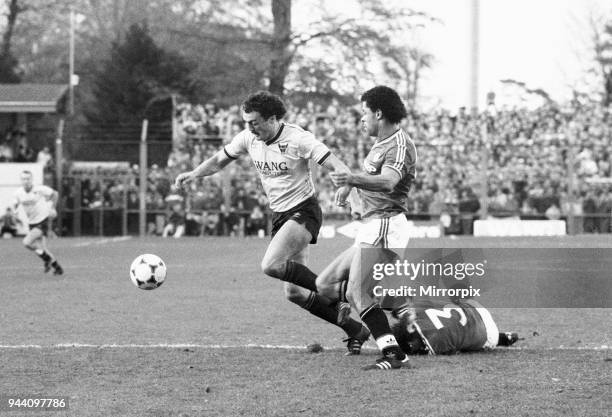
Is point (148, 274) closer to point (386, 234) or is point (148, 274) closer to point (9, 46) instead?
point (386, 234)

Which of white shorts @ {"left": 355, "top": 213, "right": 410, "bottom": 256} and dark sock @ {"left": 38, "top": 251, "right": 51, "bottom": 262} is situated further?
dark sock @ {"left": 38, "top": 251, "right": 51, "bottom": 262}

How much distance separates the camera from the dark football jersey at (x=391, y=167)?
7559mm

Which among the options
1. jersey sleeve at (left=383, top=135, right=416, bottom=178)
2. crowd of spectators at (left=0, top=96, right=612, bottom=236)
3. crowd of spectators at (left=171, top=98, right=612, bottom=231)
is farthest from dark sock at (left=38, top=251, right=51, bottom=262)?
crowd of spectators at (left=171, top=98, right=612, bottom=231)

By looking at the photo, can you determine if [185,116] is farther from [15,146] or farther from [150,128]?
[15,146]

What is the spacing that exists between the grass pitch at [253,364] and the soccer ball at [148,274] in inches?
18.4

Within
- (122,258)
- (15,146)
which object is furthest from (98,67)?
(122,258)

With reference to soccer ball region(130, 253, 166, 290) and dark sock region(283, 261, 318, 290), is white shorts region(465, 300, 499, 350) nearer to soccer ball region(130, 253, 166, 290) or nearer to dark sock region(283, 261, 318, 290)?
dark sock region(283, 261, 318, 290)

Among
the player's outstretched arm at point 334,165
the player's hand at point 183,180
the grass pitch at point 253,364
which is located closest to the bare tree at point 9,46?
the grass pitch at point 253,364

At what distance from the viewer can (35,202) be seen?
748 inches

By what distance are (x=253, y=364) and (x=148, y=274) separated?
257 cm

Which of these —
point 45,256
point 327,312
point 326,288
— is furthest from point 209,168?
point 45,256

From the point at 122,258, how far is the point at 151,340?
12638 mm

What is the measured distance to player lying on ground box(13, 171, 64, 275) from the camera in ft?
58.9

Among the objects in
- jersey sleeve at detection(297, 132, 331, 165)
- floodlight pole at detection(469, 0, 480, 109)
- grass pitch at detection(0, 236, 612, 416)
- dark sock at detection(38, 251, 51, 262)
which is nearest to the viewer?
grass pitch at detection(0, 236, 612, 416)
